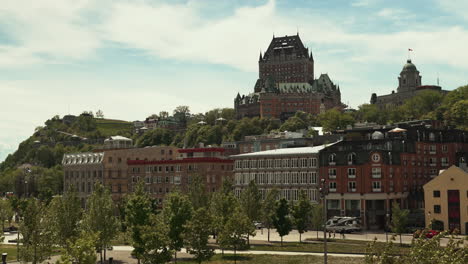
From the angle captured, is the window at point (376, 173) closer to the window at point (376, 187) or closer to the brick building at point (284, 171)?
the window at point (376, 187)

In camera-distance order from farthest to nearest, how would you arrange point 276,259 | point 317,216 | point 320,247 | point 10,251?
point 317,216 < point 10,251 < point 320,247 < point 276,259

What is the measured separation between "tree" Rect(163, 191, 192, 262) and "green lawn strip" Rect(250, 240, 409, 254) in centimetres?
1769

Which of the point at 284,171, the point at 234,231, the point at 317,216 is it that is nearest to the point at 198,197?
the point at 317,216

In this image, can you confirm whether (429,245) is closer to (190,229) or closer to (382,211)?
(190,229)

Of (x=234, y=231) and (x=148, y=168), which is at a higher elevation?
(x=148, y=168)

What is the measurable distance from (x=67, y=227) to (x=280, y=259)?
87.6 feet

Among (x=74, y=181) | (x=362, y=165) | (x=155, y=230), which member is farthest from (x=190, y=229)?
(x=74, y=181)

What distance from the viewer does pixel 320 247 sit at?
90375 millimetres

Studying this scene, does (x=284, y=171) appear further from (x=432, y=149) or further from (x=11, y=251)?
(x=11, y=251)

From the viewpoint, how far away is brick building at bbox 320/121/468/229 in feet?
390

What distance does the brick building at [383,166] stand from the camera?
119000 millimetres

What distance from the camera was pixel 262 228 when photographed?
128 metres

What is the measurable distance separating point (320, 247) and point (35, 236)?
135 feet

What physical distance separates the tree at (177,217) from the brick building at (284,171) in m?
47.4
